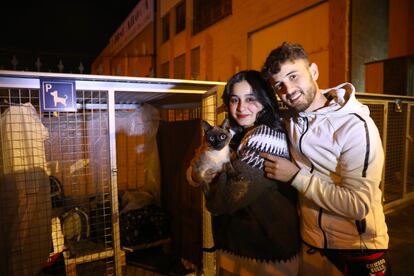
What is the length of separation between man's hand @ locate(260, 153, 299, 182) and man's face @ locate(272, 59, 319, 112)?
37cm

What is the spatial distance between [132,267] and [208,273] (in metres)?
1.38

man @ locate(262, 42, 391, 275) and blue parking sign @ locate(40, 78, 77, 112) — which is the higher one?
blue parking sign @ locate(40, 78, 77, 112)

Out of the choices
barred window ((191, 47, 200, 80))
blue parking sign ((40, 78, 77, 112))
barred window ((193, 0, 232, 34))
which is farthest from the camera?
barred window ((191, 47, 200, 80))

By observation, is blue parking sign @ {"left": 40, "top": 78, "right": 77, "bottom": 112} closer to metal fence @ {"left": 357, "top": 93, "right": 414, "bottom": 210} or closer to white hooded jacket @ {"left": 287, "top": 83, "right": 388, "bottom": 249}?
white hooded jacket @ {"left": 287, "top": 83, "right": 388, "bottom": 249}

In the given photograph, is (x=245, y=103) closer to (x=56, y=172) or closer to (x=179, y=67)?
(x=56, y=172)

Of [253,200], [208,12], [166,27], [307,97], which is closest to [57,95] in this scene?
[253,200]

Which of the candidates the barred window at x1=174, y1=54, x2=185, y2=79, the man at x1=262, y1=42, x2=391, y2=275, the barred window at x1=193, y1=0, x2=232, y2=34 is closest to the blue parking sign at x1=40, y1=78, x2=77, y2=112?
the man at x1=262, y1=42, x2=391, y2=275

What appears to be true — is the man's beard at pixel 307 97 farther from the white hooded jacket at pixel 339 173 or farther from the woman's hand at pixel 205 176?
the woman's hand at pixel 205 176

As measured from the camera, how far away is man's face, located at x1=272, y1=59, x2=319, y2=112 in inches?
55.4

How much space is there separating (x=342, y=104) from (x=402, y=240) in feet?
11.4

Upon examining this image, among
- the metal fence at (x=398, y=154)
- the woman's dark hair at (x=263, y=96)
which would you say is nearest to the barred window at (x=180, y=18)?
the metal fence at (x=398, y=154)

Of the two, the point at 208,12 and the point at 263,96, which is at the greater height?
the point at 208,12

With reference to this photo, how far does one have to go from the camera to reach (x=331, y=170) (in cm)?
133

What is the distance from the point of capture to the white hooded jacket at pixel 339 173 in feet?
3.93
